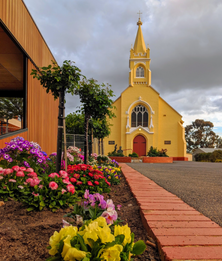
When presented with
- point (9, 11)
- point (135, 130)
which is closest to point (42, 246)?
point (9, 11)

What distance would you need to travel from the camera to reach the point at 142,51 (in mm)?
25172

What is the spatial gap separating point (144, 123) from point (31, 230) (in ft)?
74.0

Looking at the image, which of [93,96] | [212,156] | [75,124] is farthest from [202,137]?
[93,96]

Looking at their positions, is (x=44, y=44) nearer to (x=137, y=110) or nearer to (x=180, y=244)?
(x=180, y=244)

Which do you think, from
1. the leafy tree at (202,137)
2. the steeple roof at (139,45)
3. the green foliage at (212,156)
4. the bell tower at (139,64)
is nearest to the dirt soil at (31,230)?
the green foliage at (212,156)

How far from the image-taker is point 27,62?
6.85 metres

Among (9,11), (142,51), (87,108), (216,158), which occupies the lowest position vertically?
(216,158)

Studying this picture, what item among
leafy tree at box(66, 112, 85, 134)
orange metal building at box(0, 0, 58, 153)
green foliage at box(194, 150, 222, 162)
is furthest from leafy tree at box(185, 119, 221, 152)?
orange metal building at box(0, 0, 58, 153)

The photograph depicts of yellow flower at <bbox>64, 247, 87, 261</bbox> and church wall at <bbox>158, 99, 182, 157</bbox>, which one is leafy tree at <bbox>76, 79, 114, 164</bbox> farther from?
church wall at <bbox>158, 99, 182, 157</bbox>

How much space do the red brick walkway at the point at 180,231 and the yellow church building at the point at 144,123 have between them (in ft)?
67.4

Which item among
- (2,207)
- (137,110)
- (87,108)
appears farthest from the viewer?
(137,110)

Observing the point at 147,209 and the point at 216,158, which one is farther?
the point at 216,158

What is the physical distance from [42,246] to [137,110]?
23054mm

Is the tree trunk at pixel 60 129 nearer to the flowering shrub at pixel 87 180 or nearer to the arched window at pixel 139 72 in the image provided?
the flowering shrub at pixel 87 180
